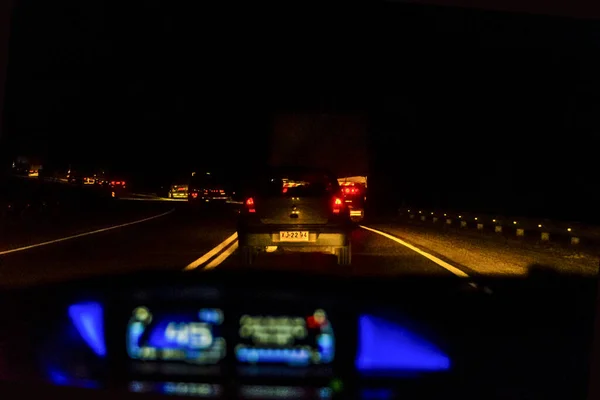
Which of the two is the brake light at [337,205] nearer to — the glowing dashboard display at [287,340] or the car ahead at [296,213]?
the car ahead at [296,213]

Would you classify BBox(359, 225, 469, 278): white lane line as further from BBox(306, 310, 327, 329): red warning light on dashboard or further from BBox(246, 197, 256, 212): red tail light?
BBox(306, 310, 327, 329): red warning light on dashboard

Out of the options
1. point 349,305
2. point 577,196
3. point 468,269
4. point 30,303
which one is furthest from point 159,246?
point 577,196

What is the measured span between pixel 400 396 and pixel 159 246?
14.0m

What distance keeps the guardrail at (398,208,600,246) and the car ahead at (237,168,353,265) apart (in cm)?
870

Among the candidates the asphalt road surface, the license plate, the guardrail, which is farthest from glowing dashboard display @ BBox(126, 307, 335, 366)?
the guardrail

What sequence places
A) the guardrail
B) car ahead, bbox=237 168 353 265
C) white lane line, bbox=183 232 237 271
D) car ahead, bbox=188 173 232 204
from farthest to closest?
car ahead, bbox=188 173 232 204 → the guardrail → white lane line, bbox=183 232 237 271 → car ahead, bbox=237 168 353 265

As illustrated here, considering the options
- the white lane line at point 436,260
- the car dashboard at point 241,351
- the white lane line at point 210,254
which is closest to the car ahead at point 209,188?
the white lane line at point 210,254

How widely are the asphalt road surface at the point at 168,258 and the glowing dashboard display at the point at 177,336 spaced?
5360 millimetres

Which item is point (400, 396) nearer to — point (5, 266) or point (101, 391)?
point (101, 391)

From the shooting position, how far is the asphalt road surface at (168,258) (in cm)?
1237

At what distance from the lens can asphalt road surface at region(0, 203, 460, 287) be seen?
12.4m

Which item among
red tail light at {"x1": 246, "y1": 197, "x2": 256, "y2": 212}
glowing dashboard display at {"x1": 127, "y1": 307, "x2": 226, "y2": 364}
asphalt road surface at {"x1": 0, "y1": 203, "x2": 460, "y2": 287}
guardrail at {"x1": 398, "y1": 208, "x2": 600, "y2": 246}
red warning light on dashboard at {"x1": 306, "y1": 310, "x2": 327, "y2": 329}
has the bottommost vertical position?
asphalt road surface at {"x1": 0, "y1": 203, "x2": 460, "y2": 287}

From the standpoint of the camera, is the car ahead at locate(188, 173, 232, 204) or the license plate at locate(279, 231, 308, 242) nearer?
the license plate at locate(279, 231, 308, 242)

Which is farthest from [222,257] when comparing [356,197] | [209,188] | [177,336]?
[209,188]
